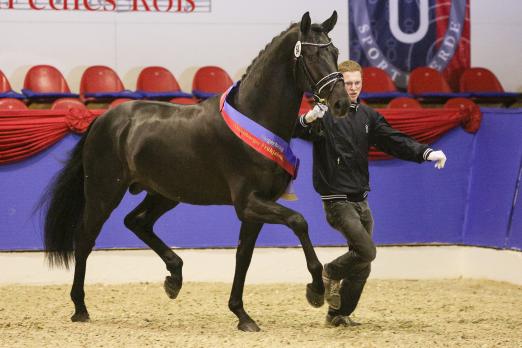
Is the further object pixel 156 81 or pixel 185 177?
pixel 156 81

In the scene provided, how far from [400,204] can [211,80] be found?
3290 mm

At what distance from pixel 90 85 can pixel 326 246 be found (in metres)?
3.79

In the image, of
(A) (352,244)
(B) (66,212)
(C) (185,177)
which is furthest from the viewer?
(B) (66,212)

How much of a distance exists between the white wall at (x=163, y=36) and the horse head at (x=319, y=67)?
5716 mm

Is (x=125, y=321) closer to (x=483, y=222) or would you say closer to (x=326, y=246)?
(x=326, y=246)

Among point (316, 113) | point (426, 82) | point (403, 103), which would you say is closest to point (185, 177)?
point (316, 113)

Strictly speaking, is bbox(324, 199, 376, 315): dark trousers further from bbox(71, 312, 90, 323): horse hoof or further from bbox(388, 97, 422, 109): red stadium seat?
bbox(388, 97, 422, 109): red stadium seat

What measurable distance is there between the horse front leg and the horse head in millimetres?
999

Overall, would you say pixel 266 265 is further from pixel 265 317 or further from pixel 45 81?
pixel 45 81

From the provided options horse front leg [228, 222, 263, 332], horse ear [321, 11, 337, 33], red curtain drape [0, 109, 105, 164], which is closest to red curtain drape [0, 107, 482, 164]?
red curtain drape [0, 109, 105, 164]

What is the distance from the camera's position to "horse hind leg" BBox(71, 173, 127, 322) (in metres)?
5.79

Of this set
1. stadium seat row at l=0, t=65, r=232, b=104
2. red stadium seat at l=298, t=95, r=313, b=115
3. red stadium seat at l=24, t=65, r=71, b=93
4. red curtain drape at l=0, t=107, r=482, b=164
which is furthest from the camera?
red stadium seat at l=24, t=65, r=71, b=93

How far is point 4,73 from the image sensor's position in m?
10.0

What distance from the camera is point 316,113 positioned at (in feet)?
16.2
